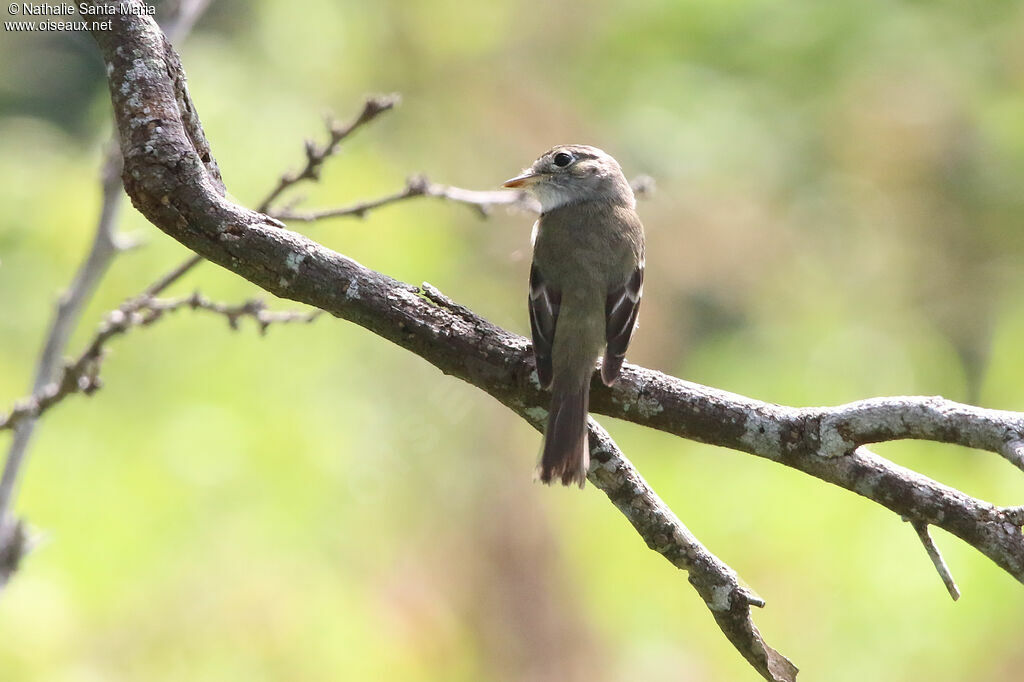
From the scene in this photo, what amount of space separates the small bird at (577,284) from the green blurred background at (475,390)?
230mm

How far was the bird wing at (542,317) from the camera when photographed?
270cm

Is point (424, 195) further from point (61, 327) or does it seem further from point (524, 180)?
point (61, 327)

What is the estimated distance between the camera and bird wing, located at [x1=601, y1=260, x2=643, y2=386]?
289cm

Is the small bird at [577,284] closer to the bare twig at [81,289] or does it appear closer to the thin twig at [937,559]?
the thin twig at [937,559]

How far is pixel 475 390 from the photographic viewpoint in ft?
22.2

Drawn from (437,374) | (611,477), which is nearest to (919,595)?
(437,374)

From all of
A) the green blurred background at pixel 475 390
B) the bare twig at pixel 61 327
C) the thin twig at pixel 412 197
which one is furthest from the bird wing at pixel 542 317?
the bare twig at pixel 61 327

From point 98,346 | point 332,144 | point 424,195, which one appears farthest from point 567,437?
point 98,346

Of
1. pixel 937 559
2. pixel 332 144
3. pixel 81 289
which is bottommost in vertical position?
pixel 937 559

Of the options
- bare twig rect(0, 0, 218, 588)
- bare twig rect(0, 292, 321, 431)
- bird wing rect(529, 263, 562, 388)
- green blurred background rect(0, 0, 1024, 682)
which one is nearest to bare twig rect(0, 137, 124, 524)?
bare twig rect(0, 0, 218, 588)

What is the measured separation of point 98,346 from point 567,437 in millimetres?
1289

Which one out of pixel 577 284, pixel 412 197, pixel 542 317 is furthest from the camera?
pixel 577 284

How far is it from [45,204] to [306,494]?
2893 millimetres

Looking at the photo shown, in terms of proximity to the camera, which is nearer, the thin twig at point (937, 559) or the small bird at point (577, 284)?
the thin twig at point (937, 559)
